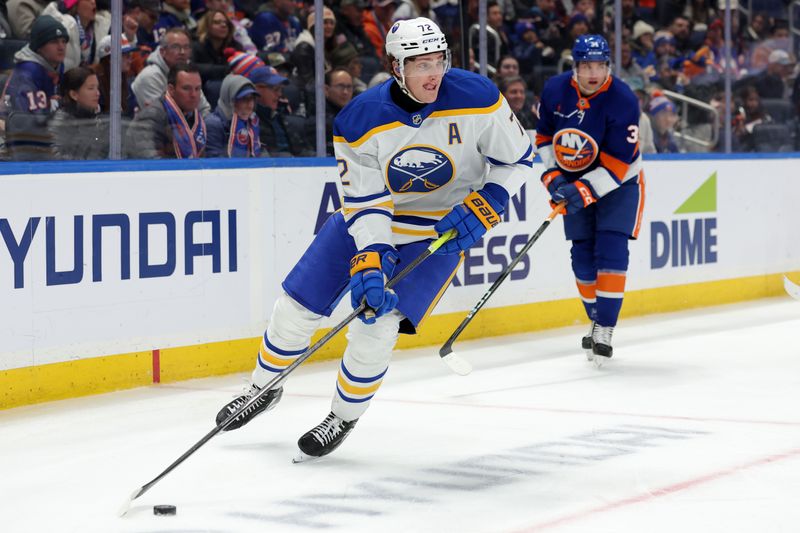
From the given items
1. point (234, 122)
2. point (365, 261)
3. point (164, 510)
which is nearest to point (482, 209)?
point (365, 261)

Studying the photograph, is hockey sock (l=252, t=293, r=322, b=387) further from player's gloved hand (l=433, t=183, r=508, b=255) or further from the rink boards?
the rink boards

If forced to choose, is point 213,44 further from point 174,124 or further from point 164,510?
point 164,510

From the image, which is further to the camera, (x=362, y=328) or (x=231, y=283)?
(x=231, y=283)

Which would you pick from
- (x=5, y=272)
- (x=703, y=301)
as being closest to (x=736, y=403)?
(x=5, y=272)

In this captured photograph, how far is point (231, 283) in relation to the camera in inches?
218

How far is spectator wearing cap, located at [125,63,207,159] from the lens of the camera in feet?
17.3

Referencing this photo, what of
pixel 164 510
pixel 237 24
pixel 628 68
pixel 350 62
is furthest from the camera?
pixel 628 68

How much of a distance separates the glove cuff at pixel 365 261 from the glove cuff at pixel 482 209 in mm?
330

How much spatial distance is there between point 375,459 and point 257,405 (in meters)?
0.39

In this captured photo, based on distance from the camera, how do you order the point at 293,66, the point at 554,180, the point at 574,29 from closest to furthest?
1. the point at 554,180
2. the point at 293,66
3. the point at 574,29

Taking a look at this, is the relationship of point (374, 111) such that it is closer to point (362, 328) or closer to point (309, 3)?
point (362, 328)

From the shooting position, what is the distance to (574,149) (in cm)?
570

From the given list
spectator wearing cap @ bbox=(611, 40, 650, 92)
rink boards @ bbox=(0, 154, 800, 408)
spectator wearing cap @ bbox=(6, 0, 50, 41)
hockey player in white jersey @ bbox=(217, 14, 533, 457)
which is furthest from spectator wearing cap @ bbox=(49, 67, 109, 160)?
spectator wearing cap @ bbox=(611, 40, 650, 92)

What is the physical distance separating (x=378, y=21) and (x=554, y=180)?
1.41 meters
